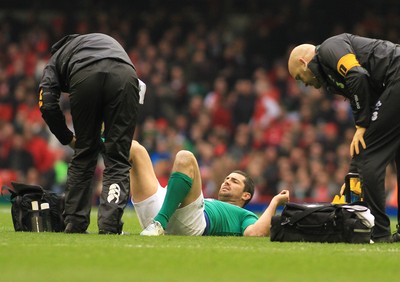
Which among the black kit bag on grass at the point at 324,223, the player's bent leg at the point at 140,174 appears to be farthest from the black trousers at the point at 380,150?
the player's bent leg at the point at 140,174

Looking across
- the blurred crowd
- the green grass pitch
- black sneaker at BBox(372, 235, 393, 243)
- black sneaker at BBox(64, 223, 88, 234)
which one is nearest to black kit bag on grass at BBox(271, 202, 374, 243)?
the green grass pitch

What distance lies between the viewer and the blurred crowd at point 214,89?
19.6 m

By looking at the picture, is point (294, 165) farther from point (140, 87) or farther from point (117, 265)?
point (117, 265)

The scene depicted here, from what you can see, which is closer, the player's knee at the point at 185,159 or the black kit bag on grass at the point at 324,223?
the black kit bag on grass at the point at 324,223

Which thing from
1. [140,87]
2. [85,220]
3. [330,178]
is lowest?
[330,178]

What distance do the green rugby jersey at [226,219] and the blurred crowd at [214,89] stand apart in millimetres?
7407

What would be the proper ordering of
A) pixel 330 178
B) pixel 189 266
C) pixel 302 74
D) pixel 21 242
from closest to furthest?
1. pixel 189 266
2. pixel 21 242
3. pixel 302 74
4. pixel 330 178

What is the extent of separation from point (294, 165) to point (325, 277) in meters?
12.8

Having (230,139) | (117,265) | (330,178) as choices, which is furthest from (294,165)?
(117,265)

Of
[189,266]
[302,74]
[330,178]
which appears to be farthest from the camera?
[330,178]

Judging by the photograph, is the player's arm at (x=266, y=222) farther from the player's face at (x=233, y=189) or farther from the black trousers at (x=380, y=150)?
the black trousers at (x=380, y=150)

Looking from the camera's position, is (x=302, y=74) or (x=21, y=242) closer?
(x=21, y=242)

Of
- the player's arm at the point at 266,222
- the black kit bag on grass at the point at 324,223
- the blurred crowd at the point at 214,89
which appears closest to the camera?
the black kit bag on grass at the point at 324,223

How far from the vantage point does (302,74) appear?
9469 mm
